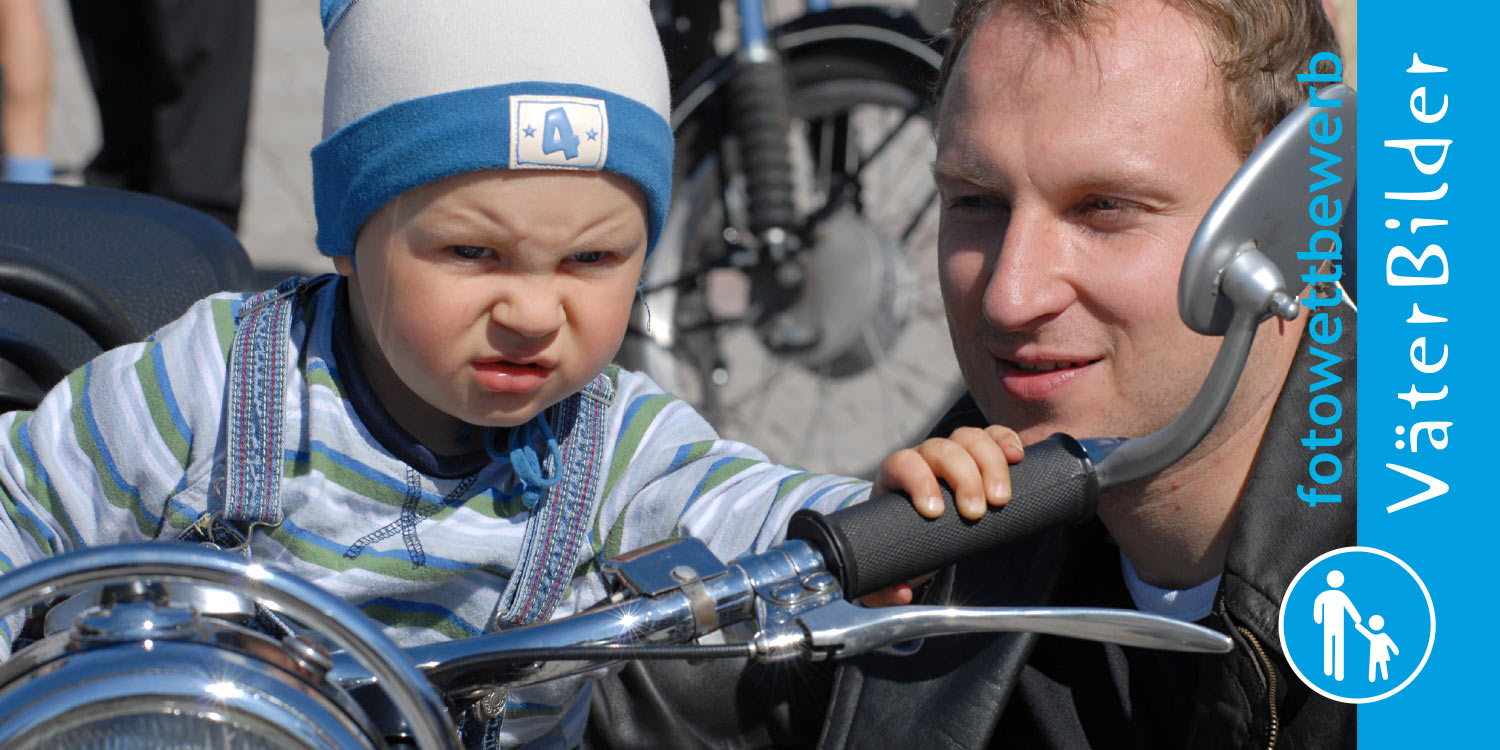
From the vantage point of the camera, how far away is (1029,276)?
140 centimetres

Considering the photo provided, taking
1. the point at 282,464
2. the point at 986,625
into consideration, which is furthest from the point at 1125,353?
the point at 282,464

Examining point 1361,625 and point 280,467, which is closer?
point 1361,625

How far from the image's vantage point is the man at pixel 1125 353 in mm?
1398

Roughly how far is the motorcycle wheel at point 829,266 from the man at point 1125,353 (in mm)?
1793

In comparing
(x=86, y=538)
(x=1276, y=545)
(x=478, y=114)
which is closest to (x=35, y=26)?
(x=86, y=538)

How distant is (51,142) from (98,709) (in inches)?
223

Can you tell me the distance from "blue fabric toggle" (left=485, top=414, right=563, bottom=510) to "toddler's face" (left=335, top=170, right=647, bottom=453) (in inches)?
4.1

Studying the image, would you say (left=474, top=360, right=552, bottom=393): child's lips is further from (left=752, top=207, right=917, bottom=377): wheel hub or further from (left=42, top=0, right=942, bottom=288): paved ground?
(left=42, top=0, right=942, bottom=288): paved ground

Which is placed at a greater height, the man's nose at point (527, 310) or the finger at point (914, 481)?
the man's nose at point (527, 310)

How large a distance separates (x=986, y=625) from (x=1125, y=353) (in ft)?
1.90

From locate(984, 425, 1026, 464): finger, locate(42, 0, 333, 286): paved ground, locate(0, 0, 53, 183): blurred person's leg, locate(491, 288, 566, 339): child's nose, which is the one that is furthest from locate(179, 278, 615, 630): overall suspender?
locate(42, 0, 333, 286): paved ground

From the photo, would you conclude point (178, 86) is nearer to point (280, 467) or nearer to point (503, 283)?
point (280, 467)

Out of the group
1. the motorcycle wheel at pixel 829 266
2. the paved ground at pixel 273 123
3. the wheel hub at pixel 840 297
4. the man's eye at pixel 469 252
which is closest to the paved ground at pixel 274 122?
the paved ground at pixel 273 123

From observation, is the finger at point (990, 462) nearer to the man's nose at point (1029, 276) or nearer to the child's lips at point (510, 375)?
the man's nose at point (1029, 276)
